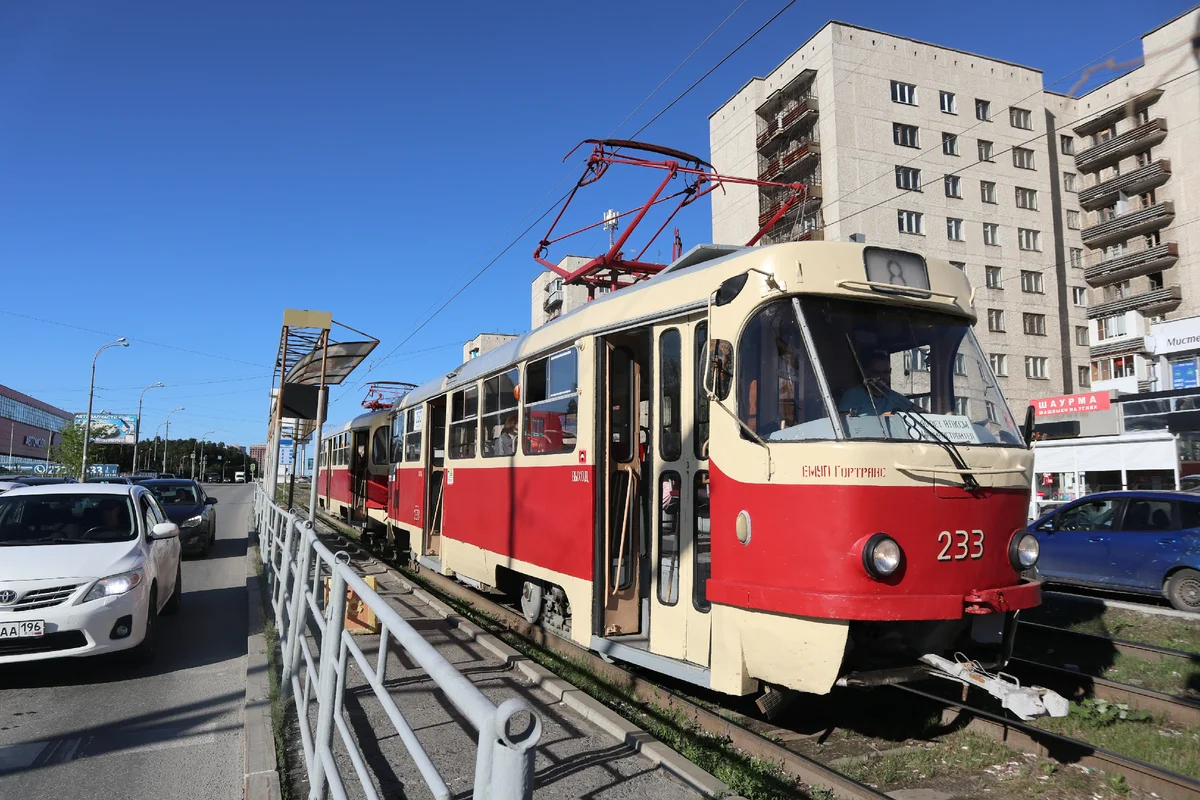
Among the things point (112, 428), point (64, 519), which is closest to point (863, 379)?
point (64, 519)

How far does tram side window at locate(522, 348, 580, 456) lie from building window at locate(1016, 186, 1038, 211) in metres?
38.9

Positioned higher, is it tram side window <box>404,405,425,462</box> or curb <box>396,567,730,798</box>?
tram side window <box>404,405,425,462</box>

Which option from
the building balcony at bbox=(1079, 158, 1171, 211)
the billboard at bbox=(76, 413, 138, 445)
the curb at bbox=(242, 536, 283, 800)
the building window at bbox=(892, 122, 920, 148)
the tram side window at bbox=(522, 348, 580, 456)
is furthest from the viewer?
the billboard at bbox=(76, 413, 138, 445)

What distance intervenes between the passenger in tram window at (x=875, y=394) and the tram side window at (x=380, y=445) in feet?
38.3

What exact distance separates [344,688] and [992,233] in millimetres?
41057

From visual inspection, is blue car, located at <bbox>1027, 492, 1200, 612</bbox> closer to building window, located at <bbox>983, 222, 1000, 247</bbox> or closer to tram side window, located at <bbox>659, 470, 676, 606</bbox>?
tram side window, located at <bbox>659, 470, 676, 606</bbox>

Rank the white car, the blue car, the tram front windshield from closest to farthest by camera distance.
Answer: the tram front windshield
the white car
the blue car

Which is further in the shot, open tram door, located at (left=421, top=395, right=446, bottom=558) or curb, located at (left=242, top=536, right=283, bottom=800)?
open tram door, located at (left=421, top=395, right=446, bottom=558)

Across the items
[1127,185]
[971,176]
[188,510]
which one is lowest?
[188,510]

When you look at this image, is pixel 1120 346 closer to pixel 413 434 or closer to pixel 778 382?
pixel 413 434

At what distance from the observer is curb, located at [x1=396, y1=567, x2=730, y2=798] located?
4.20 metres

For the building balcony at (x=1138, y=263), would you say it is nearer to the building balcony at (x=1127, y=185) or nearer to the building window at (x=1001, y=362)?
the building balcony at (x=1127, y=185)

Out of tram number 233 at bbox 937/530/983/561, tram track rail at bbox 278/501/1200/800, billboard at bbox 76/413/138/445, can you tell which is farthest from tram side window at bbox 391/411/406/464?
billboard at bbox 76/413/138/445

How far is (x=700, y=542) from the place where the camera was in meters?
5.66
